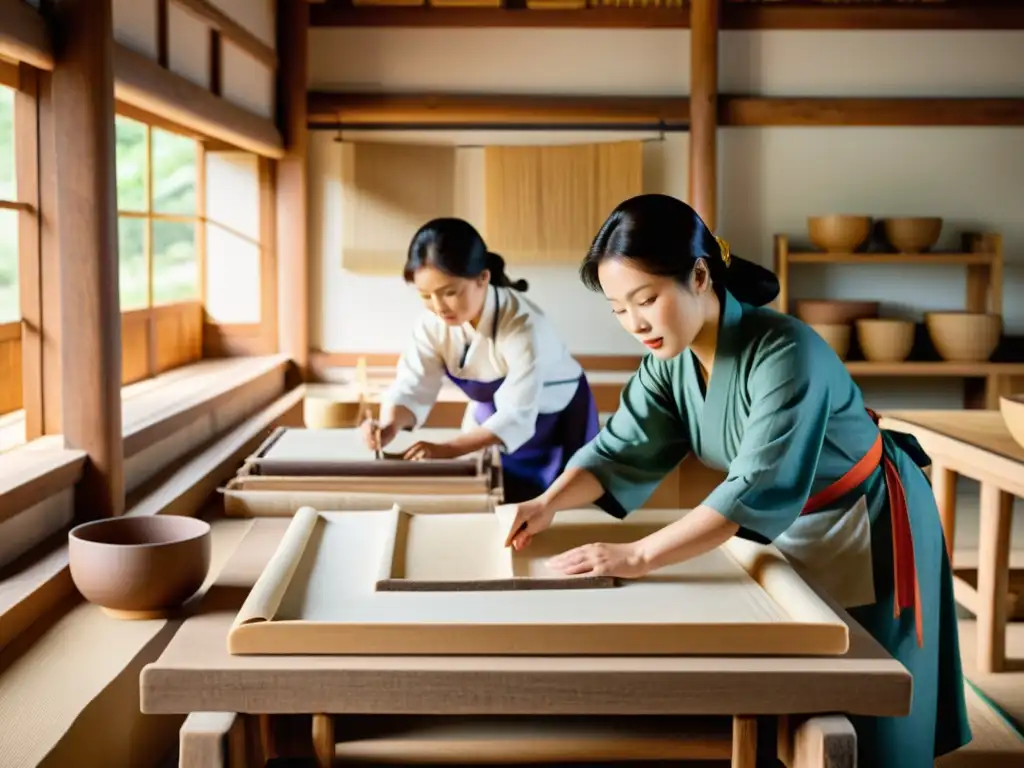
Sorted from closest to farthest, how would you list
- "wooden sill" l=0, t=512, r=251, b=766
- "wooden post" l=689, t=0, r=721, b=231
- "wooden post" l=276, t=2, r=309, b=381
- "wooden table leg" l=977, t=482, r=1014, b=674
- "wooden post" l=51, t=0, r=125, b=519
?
"wooden sill" l=0, t=512, r=251, b=766 < "wooden post" l=51, t=0, r=125, b=519 < "wooden table leg" l=977, t=482, r=1014, b=674 < "wooden post" l=276, t=2, r=309, b=381 < "wooden post" l=689, t=0, r=721, b=231

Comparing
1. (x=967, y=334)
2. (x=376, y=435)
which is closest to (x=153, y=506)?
(x=376, y=435)

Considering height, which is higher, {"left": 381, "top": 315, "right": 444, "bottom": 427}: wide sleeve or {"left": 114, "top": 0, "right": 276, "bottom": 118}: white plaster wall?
{"left": 114, "top": 0, "right": 276, "bottom": 118}: white plaster wall

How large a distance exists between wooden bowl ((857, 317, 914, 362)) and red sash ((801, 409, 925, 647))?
3803mm

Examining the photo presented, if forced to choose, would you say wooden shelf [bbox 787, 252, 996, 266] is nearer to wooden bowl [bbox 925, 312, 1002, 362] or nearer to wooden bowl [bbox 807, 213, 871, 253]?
wooden bowl [bbox 807, 213, 871, 253]

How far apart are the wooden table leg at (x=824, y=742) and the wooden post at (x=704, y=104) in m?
4.27

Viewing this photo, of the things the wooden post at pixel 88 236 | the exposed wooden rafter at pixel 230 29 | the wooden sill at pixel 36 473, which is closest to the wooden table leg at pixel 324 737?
the wooden sill at pixel 36 473

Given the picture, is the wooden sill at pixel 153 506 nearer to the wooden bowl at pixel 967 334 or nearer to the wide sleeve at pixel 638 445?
the wide sleeve at pixel 638 445

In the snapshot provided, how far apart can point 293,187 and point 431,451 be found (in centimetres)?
293

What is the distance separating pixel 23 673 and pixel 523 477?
1578mm

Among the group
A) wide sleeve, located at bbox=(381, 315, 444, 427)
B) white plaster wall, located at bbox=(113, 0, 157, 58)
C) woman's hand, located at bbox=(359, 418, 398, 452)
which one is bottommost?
woman's hand, located at bbox=(359, 418, 398, 452)

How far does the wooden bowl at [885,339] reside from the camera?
5.47 m

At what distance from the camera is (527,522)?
1735 millimetres

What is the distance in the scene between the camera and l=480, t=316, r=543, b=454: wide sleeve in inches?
112

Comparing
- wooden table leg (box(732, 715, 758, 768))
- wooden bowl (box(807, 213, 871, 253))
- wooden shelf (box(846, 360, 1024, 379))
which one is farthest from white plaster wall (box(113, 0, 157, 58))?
wooden shelf (box(846, 360, 1024, 379))
